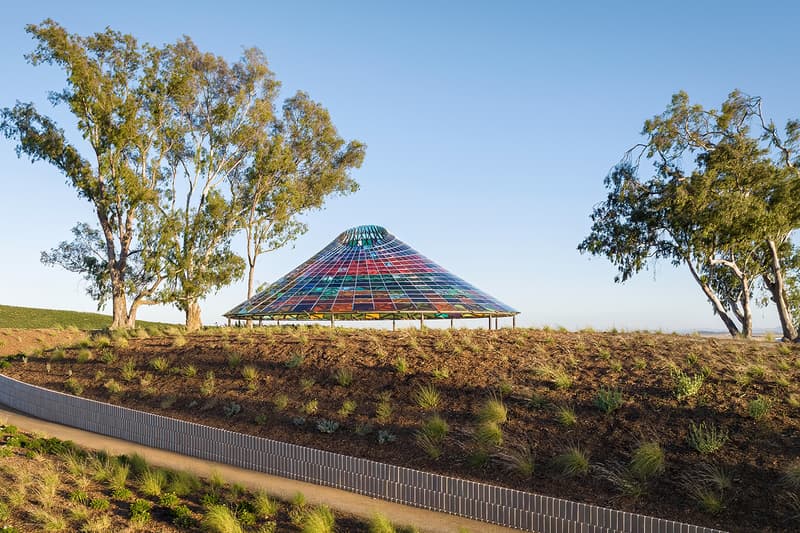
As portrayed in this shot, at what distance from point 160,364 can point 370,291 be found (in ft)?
57.2

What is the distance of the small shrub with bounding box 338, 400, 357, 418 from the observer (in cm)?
1647

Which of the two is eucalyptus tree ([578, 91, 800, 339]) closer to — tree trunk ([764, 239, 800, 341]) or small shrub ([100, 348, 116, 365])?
tree trunk ([764, 239, 800, 341])

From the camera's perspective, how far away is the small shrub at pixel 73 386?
22.6 metres

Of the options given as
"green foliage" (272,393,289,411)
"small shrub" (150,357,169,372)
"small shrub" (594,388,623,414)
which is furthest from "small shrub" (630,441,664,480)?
"small shrub" (150,357,169,372)

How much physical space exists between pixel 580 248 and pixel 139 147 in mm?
25642

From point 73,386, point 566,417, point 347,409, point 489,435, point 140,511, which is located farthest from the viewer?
point 73,386

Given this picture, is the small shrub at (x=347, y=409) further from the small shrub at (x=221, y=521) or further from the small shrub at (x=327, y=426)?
the small shrub at (x=221, y=521)

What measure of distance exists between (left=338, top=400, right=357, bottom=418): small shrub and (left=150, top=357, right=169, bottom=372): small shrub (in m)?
8.77

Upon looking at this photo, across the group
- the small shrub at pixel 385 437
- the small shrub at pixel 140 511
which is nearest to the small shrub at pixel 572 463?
the small shrub at pixel 385 437

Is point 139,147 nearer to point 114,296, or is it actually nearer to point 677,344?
point 114,296

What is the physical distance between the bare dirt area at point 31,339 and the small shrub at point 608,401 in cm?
2677

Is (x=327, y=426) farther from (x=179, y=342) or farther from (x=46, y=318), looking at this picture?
(x=46, y=318)

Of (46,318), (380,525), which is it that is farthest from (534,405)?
(46,318)

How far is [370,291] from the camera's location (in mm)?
38875
